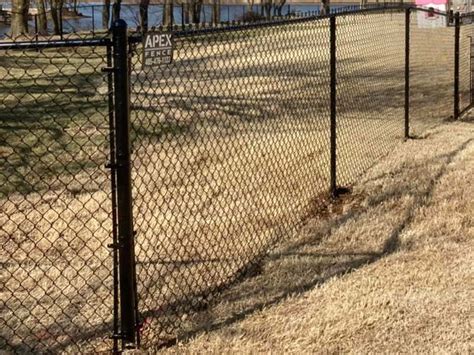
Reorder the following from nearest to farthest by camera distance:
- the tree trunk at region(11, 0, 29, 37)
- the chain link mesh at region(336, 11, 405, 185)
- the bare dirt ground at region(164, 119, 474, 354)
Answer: the bare dirt ground at region(164, 119, 474, 354), the chain link mesh at region(336, 11, 405, 185), the tree trunk at region(11, 0, 29, 37)

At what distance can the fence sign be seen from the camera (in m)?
3.37

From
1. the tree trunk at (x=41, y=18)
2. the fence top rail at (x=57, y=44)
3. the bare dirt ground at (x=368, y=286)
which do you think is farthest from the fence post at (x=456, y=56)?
the tree trunk at (x=41, y=18)

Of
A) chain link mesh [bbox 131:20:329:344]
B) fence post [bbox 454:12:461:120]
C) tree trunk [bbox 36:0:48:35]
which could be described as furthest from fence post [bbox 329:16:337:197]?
tree trunk [bbox 36:0:48:35]

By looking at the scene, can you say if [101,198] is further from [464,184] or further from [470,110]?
[470,110]

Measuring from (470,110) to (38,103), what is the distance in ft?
23.0

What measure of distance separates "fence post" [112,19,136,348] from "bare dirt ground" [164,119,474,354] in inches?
11.9

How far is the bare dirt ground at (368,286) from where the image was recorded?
12.0 ft

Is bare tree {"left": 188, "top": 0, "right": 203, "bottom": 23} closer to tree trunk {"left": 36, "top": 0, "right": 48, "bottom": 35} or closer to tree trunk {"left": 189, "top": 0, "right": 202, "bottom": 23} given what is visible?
tree trunk {"left": 189, "top": 0, "right": 202, "bottom": 23}

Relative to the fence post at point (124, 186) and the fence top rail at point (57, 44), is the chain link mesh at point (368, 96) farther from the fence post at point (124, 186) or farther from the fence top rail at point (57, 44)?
the fence top rail at point (57, 44)

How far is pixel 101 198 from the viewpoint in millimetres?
6699

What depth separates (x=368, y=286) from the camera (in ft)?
14.0

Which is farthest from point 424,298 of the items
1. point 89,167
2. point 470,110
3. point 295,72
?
point 295,72

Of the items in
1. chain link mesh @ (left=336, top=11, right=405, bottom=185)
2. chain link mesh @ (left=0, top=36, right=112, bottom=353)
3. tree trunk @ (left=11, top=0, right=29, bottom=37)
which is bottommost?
chain link mesh @ (left=0, top=36, right=112, bottom=353)

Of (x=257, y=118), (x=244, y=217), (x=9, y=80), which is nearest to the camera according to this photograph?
(x=244, y=217)
